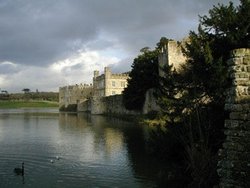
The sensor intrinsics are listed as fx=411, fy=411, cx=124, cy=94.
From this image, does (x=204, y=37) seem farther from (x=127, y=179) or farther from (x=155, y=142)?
(x=127, y=179)

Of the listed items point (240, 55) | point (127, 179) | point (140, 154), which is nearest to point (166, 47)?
point (140, 154)

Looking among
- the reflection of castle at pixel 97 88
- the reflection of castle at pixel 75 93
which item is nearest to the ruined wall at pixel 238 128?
the reflection of castle at pixel 97 88

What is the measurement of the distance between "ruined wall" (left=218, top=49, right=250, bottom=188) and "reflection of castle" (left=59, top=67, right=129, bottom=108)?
66575mm

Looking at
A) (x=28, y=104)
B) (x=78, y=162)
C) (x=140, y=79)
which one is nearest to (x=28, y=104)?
(x=28, y=104)

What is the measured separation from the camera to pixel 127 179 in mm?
15250

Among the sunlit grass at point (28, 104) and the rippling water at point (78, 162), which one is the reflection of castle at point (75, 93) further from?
the rippling water at point (78, 162)

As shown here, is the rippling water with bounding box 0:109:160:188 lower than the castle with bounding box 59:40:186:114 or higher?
lower

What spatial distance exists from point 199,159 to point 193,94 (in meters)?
4.48

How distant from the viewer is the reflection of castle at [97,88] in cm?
7631

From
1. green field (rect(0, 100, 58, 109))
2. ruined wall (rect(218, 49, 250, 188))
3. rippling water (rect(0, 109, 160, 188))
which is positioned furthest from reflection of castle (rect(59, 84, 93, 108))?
ruined wall (rect(218, 49, 250, 188))

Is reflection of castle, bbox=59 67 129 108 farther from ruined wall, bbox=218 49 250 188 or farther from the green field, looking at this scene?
ruined wall, bbox=218 49 250 188

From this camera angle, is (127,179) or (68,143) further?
(68,143)

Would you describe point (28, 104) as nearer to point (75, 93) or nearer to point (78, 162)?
point (75, 93)

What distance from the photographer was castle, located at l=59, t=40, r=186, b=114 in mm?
38406
